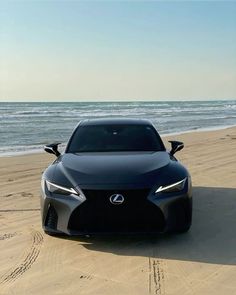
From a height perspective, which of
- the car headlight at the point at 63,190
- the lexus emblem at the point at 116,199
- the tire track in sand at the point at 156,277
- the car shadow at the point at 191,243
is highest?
the lexus emblem at the point at 116,199

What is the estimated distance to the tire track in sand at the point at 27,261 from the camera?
4.51 metres

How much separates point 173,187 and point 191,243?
2.26 ft

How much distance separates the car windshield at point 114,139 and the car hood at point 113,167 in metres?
0.38

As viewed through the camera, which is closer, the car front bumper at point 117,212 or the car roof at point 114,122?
Result: the car front bumper at point 117,212

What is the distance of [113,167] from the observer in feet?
18.3

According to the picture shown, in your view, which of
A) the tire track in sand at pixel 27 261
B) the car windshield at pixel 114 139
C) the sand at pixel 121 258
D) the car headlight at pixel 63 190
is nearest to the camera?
the sand at pixel 121 258

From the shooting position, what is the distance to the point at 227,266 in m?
4.72

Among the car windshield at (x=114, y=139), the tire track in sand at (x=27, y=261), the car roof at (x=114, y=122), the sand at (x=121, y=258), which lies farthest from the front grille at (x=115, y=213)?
the car roof at (x=114, y=122)

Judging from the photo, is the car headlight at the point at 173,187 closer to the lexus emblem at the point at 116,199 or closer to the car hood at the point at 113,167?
the car hood at the point at 113,167

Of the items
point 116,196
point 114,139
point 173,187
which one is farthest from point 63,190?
point 114,139

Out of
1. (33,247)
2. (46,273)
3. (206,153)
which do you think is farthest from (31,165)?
(46,273)

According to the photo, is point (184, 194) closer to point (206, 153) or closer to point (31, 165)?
point (31, 165)

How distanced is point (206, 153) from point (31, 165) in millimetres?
5242

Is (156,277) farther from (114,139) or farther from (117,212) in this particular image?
(114,139)
